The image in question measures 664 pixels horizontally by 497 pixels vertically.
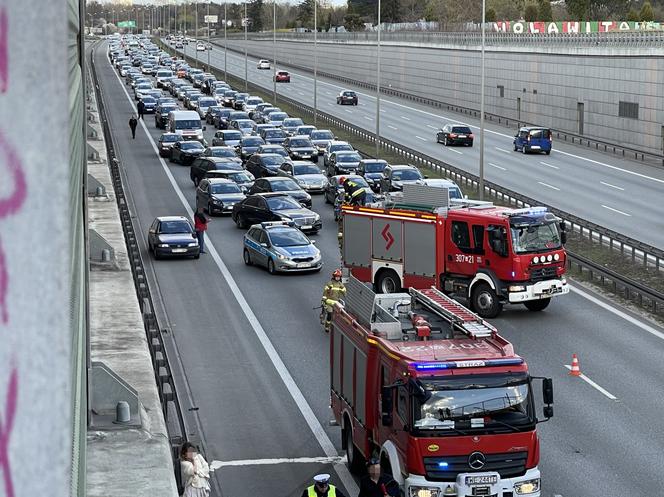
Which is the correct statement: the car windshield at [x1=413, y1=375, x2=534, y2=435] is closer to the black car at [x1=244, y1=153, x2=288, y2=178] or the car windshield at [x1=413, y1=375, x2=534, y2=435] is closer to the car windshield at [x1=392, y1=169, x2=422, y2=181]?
the car windshield at [x1=392, y1=169, x2=422, y2=181]

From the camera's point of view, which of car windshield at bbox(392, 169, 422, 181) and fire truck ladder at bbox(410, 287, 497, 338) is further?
car windshield at bbox(392, 169, 422, 181)

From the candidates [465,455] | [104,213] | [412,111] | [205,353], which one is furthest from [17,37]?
[412,111]

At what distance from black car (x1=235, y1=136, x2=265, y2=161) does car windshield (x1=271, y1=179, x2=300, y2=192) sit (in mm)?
15783

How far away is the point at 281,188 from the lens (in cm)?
4806

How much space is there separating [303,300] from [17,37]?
30076 millimetres

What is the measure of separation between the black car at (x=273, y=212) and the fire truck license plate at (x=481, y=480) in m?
28.0

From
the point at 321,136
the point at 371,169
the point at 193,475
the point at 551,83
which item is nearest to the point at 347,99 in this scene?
the point at 551,83

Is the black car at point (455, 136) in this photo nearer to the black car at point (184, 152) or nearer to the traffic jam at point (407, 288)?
the traffic jam at point (407, 288)

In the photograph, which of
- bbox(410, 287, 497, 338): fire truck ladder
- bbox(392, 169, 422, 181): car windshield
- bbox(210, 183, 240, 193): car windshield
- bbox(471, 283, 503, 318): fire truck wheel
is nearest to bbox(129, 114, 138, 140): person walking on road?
bbox(392, 169, 422, 181): car windshield

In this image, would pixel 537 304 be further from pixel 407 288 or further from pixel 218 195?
pixel 218 195

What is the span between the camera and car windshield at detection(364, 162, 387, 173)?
2136 inches

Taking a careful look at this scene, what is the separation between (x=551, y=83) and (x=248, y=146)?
29.5 meters

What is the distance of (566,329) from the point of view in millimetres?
28328

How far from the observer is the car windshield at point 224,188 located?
157ft
